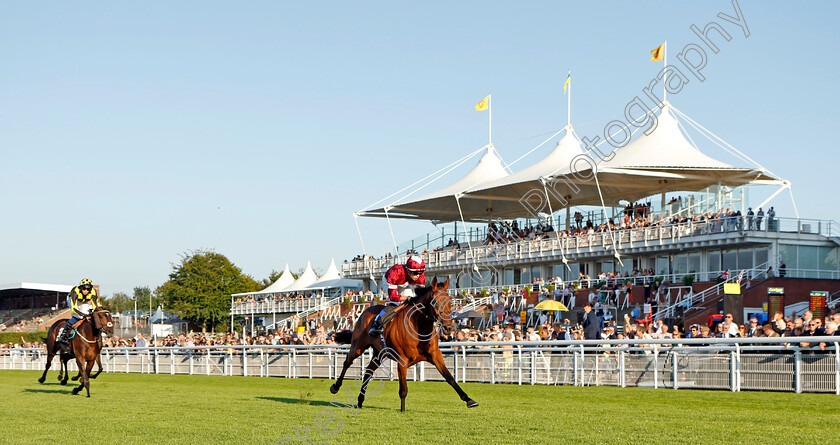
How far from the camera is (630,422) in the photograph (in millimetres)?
9633

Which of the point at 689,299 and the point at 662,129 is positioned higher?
the point at 662,129

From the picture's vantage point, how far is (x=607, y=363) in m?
17.6

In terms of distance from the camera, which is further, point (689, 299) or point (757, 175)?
point (757, 175)

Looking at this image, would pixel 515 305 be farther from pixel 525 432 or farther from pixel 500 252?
pixel 525 432

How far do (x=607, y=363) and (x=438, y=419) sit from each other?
25.6 ft

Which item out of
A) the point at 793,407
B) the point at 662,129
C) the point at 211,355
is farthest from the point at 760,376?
the point at 662,129

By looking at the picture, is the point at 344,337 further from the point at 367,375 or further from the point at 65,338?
the point at 65,338

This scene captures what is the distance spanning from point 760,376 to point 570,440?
7.67m

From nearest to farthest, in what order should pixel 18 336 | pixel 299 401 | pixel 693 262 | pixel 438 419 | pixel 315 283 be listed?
pixel 438 419 → pixel 299 401 → pixel 693 262 → pixel 18 336 → pixel 315 283

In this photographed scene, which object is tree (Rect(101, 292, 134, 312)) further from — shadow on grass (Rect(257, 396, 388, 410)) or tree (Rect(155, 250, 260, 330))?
shadow on grass (Rect(257, 396, 388, 410))

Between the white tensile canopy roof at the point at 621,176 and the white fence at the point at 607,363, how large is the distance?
19.7m

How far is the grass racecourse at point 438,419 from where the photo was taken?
8609mm

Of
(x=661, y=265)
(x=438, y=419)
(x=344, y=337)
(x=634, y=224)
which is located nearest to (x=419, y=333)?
(x=438, y=419)

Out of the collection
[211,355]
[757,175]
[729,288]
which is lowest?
[211,355]
